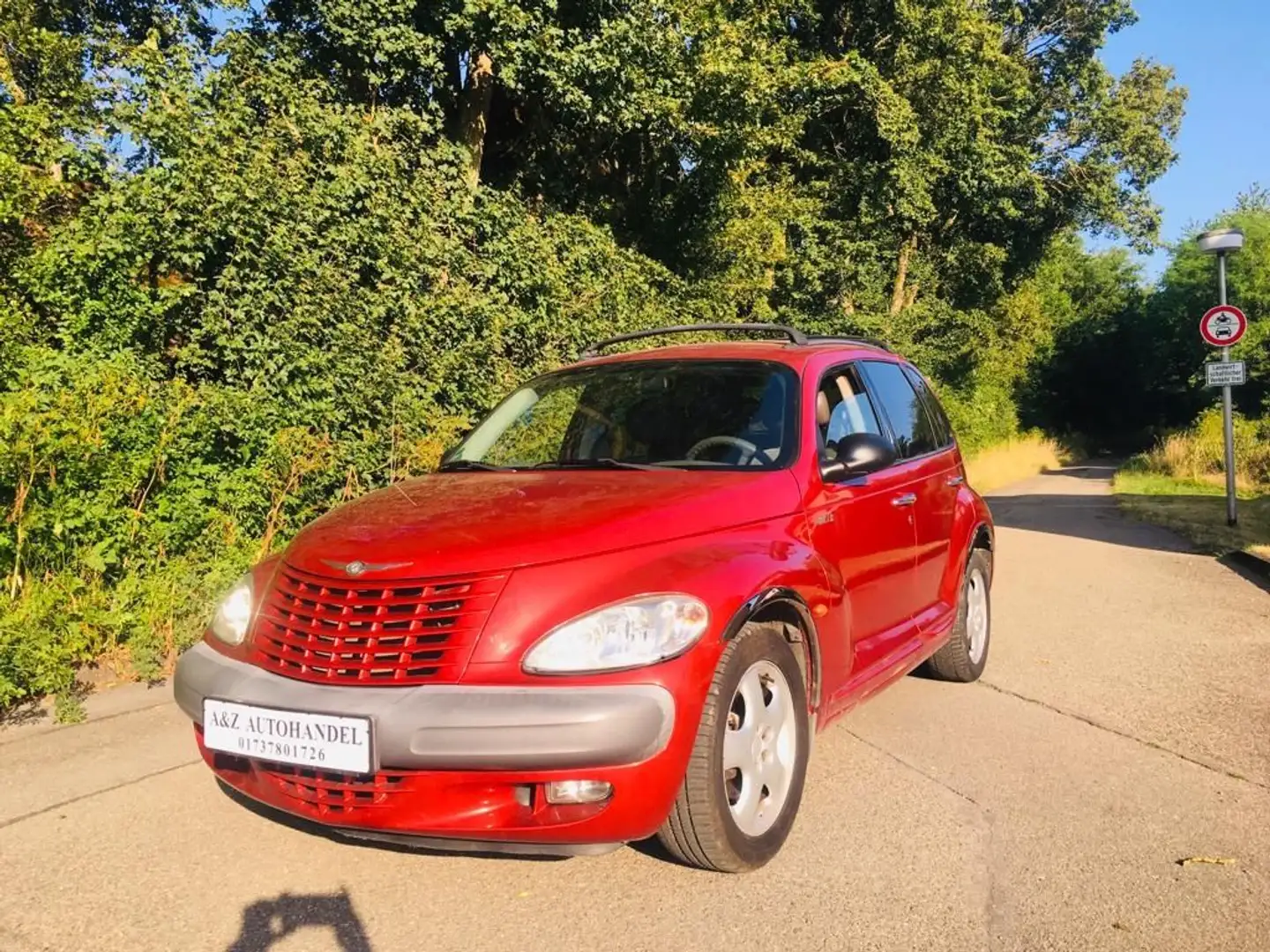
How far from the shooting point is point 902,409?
17.3 feet

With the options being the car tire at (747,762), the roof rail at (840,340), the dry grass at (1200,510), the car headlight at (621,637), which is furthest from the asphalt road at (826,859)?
the dry grass at (1200,510)

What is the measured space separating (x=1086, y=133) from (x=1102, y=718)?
2843 cm

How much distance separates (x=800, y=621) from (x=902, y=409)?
2166 millimetres

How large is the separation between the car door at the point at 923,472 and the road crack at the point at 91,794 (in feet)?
11.3

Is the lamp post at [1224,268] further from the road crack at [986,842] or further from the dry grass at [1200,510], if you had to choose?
the road crack at [986,842]

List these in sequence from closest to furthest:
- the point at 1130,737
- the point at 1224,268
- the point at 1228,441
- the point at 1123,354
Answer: the point at 1130,737 → the point at 1224,268 → the point at 1228,441 → the point at 1123,354

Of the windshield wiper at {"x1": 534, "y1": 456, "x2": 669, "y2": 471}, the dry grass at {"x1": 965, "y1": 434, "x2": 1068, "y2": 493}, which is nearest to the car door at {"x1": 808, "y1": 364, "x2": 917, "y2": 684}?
the windshield wiper at {"x1": 534, "y1": 456, "x2": 669, "y2": 471}

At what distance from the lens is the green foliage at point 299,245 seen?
18.3ft

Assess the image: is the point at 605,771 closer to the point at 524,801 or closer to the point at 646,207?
the point at 524,801

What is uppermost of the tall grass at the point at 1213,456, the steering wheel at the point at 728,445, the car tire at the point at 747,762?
the steering wheel at the point at 728,445

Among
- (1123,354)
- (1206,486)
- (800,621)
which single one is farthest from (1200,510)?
(1123,354)

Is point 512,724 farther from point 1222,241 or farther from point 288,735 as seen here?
point 1222,241

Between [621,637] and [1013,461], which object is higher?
[621,637]

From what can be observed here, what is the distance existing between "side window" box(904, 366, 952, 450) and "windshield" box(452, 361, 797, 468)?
178 cm
